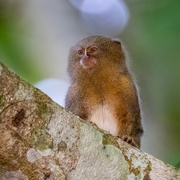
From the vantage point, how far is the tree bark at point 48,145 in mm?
2201

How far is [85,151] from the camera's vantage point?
8.00ft

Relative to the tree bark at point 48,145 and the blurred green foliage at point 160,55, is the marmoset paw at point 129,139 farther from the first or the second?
the tree bark at point 48,145

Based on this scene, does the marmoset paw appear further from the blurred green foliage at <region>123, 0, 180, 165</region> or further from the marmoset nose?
the marmoset nose

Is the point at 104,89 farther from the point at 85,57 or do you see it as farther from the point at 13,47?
the point at 13,47

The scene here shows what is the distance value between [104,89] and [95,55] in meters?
0.52

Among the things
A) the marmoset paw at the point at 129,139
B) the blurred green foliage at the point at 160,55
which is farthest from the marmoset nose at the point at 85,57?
the marmoset paw at the point at 129,139

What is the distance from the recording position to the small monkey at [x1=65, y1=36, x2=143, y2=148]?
412 centimetres

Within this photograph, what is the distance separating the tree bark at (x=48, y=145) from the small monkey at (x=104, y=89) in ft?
3.89

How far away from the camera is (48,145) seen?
2.31 meters

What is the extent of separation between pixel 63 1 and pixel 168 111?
7.54ft

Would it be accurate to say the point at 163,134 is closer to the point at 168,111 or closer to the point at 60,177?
the point at 168,111

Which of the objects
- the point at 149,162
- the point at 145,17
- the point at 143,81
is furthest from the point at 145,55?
the point at 149,162

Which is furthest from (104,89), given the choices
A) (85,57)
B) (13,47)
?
(13,47)

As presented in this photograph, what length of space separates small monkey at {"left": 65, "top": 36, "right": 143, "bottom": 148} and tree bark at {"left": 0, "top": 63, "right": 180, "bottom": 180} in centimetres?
119
